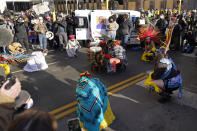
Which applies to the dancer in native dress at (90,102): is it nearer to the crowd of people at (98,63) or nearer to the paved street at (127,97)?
the crowd of people at (98,63)

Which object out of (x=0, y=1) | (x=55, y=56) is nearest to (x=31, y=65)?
(x=55, y=56)

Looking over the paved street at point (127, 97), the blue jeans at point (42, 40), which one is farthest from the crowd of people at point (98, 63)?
the paved street at point (127, 97)

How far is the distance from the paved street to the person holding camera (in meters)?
1.86

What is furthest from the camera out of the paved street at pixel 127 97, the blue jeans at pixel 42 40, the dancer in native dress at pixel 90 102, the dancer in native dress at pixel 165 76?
the blue jeans at pixel 42 40

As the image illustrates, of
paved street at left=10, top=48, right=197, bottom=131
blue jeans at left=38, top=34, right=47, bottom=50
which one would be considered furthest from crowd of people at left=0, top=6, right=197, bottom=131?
paved street at left=10, top=48, right=197, bottom=131

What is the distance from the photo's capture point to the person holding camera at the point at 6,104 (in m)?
1.72

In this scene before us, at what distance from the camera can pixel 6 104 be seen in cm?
191

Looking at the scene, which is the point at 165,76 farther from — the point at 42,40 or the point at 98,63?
the point at 42,40

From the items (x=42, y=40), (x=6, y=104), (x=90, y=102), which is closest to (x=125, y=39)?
(x=42, y=40)

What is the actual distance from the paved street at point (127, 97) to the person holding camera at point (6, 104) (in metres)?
1.86

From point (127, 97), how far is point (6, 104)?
353 cm

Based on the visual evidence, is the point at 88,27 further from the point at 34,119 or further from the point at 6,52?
the point at 34,119

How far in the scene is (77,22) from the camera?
33.4ft

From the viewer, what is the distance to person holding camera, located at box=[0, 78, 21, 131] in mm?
1719
